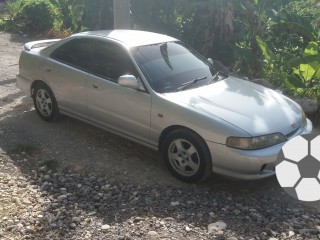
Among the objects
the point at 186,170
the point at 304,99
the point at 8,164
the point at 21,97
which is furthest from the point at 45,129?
the point at 304,99

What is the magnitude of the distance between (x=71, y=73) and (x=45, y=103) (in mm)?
921

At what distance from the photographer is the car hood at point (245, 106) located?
170 inches

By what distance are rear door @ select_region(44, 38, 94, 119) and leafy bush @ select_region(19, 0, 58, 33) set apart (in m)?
9.30

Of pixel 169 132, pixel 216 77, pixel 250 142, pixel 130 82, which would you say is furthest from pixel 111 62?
pixel 250 142

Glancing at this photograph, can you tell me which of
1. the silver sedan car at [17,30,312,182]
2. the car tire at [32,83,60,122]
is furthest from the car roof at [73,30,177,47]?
the car tire at [32,83,60,122]

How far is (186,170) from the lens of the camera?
4.55 m

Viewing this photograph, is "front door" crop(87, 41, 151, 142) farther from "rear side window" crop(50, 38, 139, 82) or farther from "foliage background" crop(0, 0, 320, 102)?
"foliage background" crop(0, 0, 320, 102)

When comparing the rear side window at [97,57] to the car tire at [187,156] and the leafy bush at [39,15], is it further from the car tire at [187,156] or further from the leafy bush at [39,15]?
the leafy bush at [39,15]

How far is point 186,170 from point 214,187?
0.39 metres

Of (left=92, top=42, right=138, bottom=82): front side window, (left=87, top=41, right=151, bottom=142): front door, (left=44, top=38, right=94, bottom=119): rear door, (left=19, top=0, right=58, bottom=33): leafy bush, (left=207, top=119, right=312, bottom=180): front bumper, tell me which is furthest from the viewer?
(left=19, top=0, right=58, bottom=33): leafy bush

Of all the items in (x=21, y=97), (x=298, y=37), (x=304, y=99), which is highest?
(x=298, y=37)

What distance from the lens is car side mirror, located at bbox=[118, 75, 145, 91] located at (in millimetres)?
4727

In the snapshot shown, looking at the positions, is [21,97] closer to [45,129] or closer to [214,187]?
[45,129]

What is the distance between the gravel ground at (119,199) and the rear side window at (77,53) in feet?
3.71
